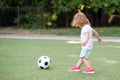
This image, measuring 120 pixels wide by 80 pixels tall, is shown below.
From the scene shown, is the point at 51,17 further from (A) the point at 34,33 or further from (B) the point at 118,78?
(B) the point at 118,78

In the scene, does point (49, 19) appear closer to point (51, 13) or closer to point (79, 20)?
point (51, 13)

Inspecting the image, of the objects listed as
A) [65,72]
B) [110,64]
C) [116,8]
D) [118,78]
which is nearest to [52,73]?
[65,72]

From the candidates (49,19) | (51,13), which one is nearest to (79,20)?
(49,19)

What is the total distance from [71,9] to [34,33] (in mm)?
4409

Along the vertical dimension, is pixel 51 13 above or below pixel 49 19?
above

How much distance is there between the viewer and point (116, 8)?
93.2 ft

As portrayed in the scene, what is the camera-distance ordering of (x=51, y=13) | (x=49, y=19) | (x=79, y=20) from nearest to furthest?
(x=79, y=20) < (x=49, y=19) < (x=51, y=13)

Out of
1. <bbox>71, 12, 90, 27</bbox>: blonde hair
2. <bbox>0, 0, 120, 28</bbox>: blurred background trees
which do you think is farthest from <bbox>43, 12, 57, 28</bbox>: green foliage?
<bbox>71, 12, 90, 27</bbox>: blonde hair

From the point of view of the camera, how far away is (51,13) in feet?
99.1

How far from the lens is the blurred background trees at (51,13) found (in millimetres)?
29203

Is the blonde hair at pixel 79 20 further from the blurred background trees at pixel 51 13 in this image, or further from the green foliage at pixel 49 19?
the green foliage at pixel 49 19

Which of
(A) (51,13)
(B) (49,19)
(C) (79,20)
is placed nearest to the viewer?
(C) (79,20)

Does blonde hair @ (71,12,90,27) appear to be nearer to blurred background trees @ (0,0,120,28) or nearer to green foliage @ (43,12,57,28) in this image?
blurred background trees @ (0,0,120,28)

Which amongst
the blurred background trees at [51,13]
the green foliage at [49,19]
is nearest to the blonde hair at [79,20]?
the blurred background trees at [51,13]
